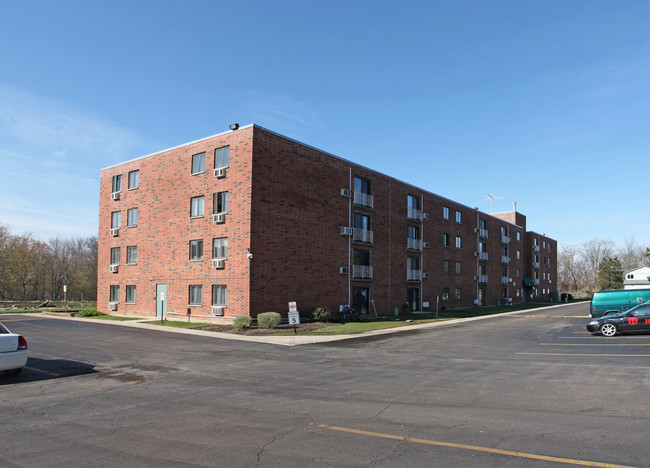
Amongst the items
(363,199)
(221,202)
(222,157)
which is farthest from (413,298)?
(222,157)

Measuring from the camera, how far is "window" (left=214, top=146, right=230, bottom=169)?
27.0 metres

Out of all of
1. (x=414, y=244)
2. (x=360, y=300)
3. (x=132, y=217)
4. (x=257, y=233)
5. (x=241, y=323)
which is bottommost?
(x=241, y=323)

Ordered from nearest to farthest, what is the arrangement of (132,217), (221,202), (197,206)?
(221,202) → (197,206) → (132,217)

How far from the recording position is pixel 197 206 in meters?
28.6

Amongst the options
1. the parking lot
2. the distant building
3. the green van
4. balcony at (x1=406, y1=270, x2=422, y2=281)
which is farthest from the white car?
the distant building

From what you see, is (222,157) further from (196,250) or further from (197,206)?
(196,250)

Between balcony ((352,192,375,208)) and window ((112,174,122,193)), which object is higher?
window ((112,174,122,193))

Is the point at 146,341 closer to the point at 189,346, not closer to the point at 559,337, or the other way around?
the point at 189,346

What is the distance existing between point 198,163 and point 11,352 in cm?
1981

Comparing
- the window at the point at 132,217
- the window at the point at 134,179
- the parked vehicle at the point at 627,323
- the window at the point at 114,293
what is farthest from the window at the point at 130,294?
the parked vehicle at the point at 627,323

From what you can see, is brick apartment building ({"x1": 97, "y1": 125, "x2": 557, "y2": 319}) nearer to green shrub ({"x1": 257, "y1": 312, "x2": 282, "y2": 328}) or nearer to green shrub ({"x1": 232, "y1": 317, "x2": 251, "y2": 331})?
green shrub ({"x1": 257, "y1": 312, "x2": 282, "y2": 328})

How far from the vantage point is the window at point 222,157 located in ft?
88.5

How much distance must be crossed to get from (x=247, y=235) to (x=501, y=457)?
20.7 meters

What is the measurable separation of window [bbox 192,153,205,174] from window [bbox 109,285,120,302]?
40.7 feet
